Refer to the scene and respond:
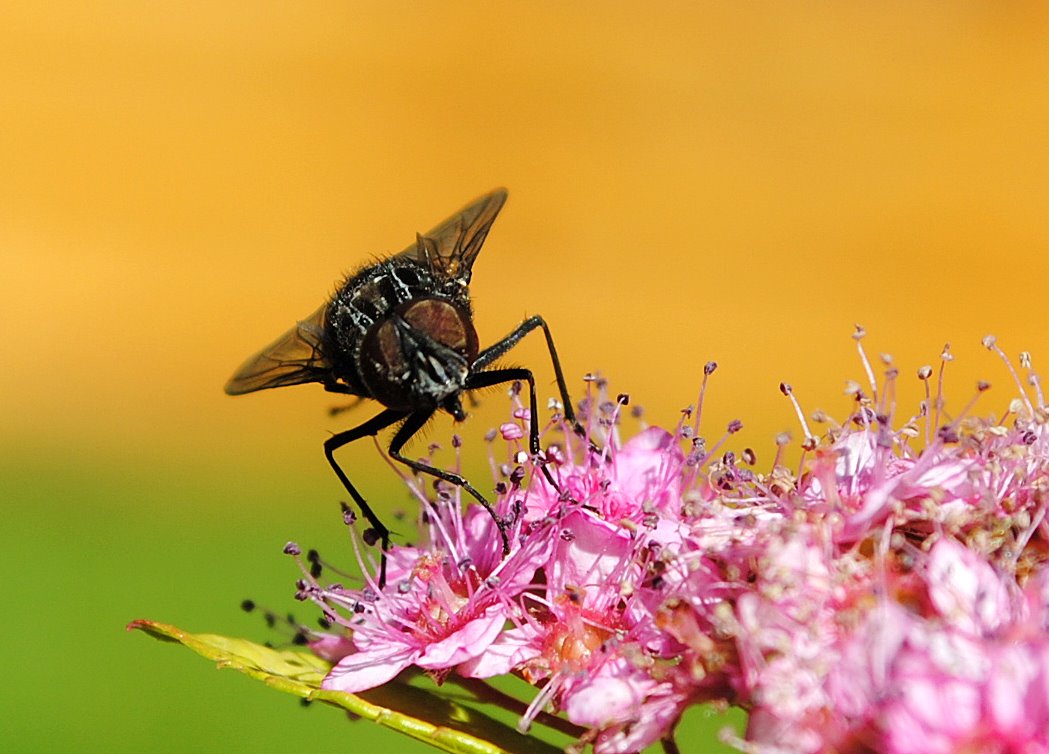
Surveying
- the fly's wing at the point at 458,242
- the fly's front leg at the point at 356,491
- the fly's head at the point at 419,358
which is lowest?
the fly's front leg at the point at 356,491

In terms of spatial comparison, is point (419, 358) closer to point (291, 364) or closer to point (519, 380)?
point (519, 380)

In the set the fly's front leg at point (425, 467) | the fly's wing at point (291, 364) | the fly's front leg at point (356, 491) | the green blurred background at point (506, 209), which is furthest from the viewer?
the green blurred background at point (506, 209)

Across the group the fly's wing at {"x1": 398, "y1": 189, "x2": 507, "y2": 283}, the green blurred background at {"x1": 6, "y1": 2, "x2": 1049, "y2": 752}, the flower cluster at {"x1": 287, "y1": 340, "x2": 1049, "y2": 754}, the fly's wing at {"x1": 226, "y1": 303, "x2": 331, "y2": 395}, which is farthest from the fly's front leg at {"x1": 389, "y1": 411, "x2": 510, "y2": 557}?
the green blurred background at {"x1": 6, "y1": 2, "x2": 1049, "y2": 752}

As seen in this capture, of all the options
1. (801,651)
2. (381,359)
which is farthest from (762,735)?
(381,359)

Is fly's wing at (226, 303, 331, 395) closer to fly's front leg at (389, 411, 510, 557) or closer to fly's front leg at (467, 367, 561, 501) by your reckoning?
fly's front leg at (389, 411, 510, 557)


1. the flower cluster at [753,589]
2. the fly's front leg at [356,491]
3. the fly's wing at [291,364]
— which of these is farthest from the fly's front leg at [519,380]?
the fly's wing at [291,364]

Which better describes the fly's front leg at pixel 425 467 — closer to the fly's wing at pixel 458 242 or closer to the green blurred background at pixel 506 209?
the fly's wing at pixel 458 242
